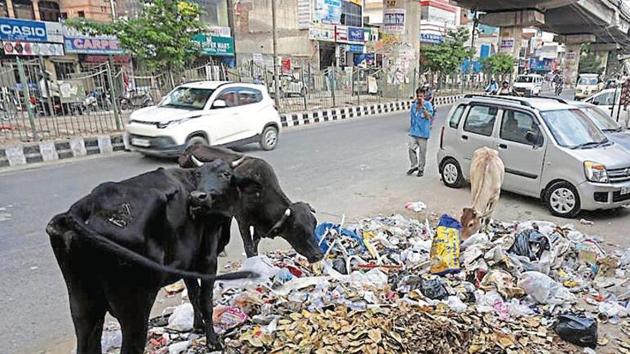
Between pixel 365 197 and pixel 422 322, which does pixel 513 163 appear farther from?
pixel 422 322

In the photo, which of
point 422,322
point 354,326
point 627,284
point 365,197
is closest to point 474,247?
point 627,284

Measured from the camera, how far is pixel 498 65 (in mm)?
36969

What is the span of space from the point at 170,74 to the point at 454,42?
20841 mm

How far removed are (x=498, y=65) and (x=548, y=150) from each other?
33.2 m

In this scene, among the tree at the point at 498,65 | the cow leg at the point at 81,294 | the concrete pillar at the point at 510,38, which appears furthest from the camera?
the tree at the point at 498,65

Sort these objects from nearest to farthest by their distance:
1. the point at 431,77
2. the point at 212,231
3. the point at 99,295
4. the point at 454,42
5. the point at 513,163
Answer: the point at 99,295
the point at 212,231
the point at 513,163
the point at 454,42
the point at 431,77

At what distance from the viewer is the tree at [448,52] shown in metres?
29.7

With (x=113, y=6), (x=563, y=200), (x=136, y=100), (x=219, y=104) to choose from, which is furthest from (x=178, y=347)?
(x=113, y=6)

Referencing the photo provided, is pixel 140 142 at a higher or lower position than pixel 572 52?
lower

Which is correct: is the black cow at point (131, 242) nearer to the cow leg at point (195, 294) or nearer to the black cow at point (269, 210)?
the cow leg at point (195, 294)

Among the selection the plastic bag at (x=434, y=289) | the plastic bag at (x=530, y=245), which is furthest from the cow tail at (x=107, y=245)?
the plastic bag at (x=530, y=245)

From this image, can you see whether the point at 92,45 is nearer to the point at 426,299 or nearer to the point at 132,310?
the point at 426,299

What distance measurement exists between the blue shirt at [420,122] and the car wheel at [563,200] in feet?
7.97

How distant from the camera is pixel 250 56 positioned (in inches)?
1073
